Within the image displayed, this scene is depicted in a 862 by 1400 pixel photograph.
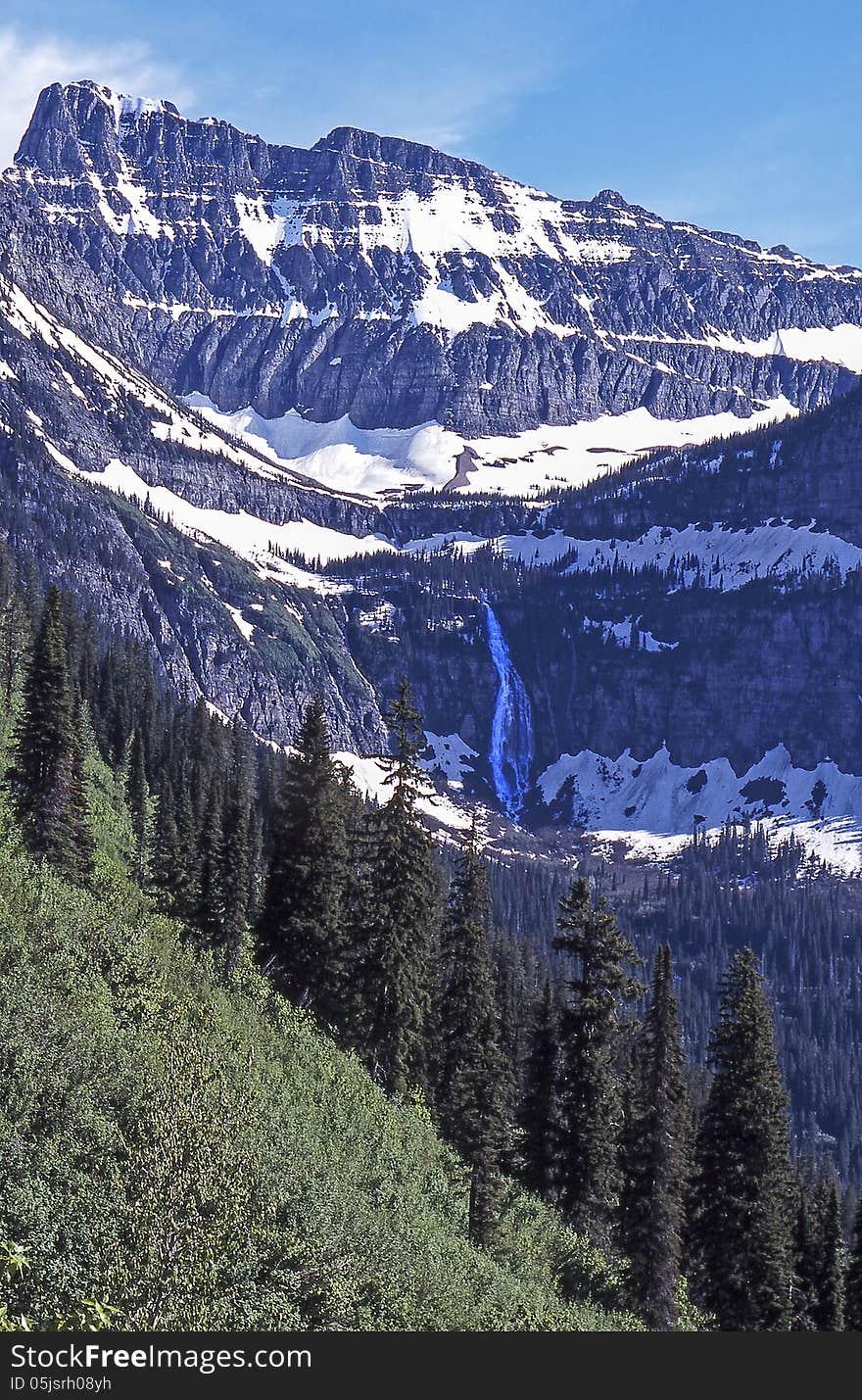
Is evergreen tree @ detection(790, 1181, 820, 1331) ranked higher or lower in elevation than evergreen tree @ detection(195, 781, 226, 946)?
lower

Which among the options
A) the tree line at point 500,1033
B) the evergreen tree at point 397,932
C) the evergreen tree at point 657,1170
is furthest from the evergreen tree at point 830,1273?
the evergreen tree at point 397,932

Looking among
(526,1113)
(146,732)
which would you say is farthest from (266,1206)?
(146,732)

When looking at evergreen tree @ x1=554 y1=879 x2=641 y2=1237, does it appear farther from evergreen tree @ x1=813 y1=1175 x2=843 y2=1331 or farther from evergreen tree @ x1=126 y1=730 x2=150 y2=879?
evergreen tree @ x1=126 y1=730 x2=150 y2=879

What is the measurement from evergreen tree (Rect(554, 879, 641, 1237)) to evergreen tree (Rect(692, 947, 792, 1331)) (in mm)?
4651

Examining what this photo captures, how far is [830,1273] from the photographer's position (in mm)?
83625

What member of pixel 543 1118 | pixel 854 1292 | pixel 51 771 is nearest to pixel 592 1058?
pixel 543 1118

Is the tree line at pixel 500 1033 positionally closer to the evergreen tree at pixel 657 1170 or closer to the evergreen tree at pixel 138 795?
the evergreen tree at pixel 657 1170

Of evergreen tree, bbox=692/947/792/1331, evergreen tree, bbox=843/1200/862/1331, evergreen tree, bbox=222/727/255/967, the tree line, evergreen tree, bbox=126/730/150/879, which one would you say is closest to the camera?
the tree line

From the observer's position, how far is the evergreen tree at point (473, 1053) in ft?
202

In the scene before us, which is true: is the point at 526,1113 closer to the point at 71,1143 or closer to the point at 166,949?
the point at 166,949

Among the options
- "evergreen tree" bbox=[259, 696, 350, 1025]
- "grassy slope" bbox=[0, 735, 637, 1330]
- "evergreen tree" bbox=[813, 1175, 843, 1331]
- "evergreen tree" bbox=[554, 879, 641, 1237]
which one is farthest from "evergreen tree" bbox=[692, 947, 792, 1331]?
"evergreen tree" bbox=[259, 696, 350, 1025]

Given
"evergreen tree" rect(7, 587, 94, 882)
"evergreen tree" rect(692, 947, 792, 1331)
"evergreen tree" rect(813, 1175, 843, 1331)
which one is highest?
"evergreen tree" rect(7, 587, 94, 882)

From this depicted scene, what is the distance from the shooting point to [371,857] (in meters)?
73.9

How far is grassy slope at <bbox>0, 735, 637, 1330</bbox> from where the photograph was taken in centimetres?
3831
